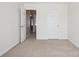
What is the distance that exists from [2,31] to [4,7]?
83cm

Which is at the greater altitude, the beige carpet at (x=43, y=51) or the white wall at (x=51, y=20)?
the white wall at (x=51, y=20)

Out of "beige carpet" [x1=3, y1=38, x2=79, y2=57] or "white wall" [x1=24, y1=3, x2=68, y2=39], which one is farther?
"white wall" [x1=24, y1=3, x2=68, y2=39]

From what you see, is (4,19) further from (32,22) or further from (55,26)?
(32,22)

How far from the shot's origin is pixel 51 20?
850 centimetres

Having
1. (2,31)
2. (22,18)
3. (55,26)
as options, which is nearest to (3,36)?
(2,31)

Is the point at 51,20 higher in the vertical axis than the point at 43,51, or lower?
higher

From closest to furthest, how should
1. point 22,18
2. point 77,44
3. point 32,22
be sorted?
point 77,44, point 22,18, point 32,22

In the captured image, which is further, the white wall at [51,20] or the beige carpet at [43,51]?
the white wall at [51,20]

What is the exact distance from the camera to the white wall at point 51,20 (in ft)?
27.3

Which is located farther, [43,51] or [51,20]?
[51,20]

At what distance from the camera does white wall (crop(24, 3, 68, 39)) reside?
8.32 meters

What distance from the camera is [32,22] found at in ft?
49.3

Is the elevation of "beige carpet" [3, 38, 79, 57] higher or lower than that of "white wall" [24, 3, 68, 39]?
lower

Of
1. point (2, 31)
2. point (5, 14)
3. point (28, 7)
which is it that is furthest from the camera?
point (28, 7)
